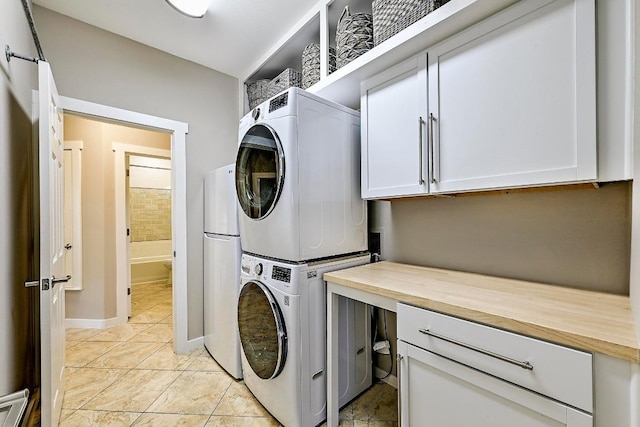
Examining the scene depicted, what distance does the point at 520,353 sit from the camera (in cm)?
81

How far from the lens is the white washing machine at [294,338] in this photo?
144 centimetres

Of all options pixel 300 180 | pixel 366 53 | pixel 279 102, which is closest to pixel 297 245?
pixel 300 180

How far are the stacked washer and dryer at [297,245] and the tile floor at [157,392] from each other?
133 millimetres

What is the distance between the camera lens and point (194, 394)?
1867mm

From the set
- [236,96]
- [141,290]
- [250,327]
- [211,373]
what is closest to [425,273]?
[250,327]

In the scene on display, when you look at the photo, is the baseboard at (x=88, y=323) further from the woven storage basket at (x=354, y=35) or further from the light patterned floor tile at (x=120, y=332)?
the woven storage basket at (x=354, y=35)

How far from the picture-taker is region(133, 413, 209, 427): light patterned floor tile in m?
1.59

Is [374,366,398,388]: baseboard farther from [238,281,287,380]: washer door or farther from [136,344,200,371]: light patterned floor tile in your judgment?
[136,344,200,371]: light patterned floor tile

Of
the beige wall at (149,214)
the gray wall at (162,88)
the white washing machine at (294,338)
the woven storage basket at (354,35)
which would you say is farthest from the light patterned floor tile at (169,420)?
the beige wall at (149,214)

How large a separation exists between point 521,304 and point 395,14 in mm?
1400

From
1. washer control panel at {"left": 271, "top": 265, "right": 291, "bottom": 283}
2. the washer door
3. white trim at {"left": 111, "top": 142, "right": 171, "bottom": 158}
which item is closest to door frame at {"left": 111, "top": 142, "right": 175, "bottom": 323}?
white trim at {"left": 111, "top": 142, "right": 171, "bottom": 158}

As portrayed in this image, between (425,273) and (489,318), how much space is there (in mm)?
632

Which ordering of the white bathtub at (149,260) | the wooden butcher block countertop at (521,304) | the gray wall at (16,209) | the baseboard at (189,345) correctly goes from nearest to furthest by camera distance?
the wooden butcher block countertop at (521,304) → the gray wall at (16,209) → the baseboard at (189,345) → the white bathtub at (149,260)

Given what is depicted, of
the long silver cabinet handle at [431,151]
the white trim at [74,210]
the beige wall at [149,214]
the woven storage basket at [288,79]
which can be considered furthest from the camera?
the beige wall at [149,214]
